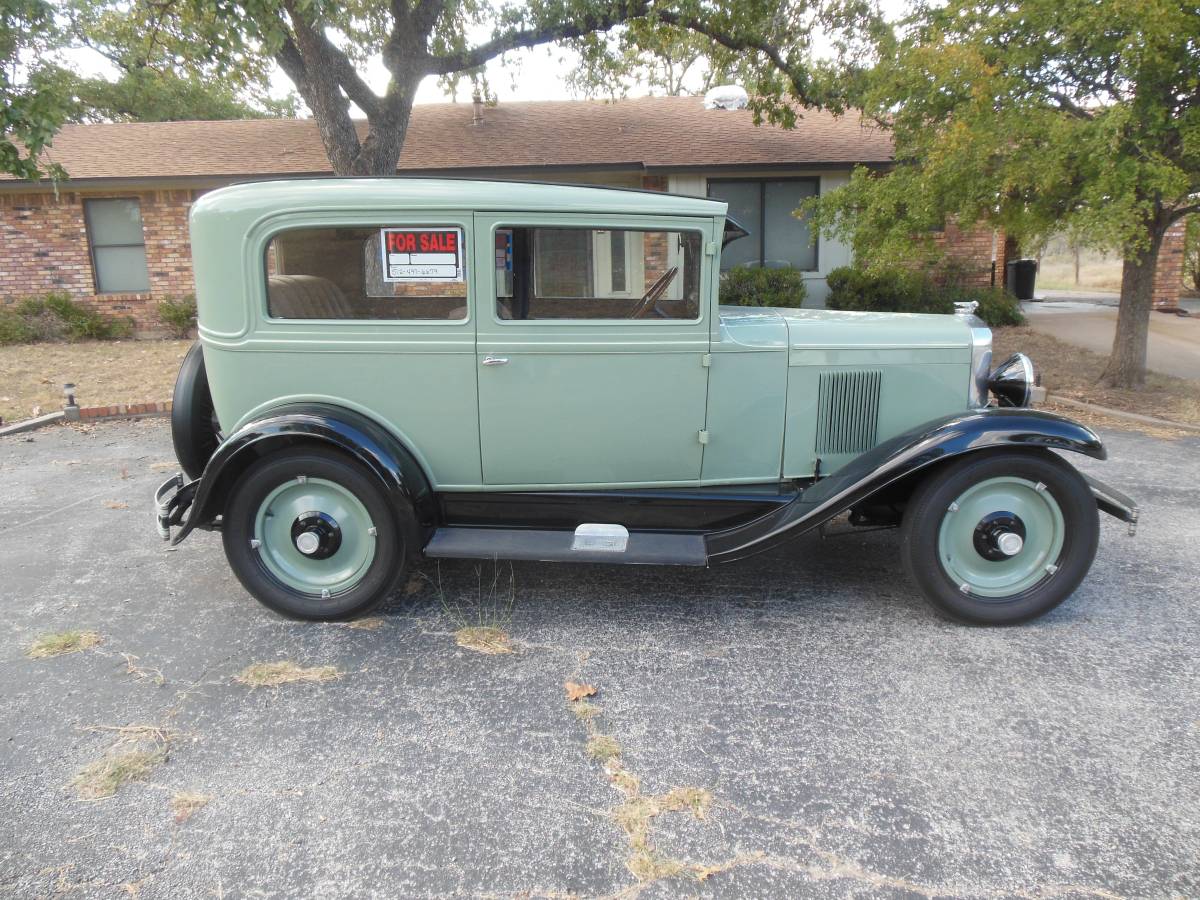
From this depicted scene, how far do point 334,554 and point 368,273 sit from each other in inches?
51.5

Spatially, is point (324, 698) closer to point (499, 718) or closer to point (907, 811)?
point (499, 718)

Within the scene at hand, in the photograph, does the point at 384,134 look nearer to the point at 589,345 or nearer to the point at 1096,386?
the point at 589,345

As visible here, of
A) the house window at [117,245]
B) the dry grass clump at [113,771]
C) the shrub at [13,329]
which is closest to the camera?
the dry grass clump at [113,771]

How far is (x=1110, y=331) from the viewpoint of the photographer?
12.2 meters

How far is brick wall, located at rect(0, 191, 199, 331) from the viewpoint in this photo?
43.5 ft

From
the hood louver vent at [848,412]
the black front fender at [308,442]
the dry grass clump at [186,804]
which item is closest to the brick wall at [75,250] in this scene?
the black front fender at [308,442]

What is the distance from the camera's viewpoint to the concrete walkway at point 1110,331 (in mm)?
9859

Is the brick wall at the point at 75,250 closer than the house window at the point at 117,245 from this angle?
Yes

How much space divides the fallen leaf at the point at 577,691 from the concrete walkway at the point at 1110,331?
9.27 metres

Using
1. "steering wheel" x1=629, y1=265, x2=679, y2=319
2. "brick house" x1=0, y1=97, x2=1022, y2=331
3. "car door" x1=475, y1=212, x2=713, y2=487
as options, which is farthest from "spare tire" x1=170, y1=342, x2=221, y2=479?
"brick house" x1=0, y1=97, x2=1022, y2=331

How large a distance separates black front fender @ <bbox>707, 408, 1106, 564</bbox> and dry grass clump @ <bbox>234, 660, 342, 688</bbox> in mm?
1703

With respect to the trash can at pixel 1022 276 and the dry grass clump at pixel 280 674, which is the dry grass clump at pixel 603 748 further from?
the trash can at pixel 1022 276

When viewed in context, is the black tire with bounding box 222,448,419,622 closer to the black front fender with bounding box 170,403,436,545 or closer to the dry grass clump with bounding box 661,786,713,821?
the black front fender with bounding box 170,403,436,545

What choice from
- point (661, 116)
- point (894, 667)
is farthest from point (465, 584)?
point (661, 116)
